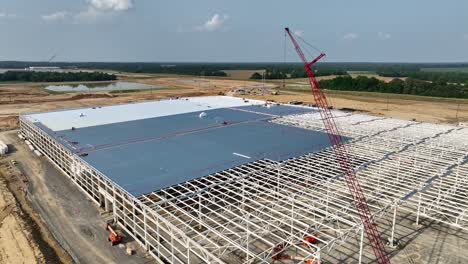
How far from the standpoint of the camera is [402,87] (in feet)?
373

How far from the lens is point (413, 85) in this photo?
112m

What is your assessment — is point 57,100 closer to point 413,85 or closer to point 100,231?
point 100,231

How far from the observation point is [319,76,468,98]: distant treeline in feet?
338

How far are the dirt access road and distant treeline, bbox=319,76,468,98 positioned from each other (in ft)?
364

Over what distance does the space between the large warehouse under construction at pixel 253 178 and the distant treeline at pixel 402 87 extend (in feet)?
228

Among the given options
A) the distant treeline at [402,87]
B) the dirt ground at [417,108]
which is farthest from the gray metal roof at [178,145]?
the distant treeline at [402,87]

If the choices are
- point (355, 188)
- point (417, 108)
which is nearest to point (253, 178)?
point (355, 188)

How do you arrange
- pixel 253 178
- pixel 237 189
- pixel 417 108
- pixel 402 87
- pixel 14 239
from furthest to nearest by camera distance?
pixel 402 87 < pixel 417 108 < pixel 253 178 < pixel 237 189 < pixel 14 239

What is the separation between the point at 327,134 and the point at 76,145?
31135mm

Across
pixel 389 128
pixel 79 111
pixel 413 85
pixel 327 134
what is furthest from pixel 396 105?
pixel 79 111

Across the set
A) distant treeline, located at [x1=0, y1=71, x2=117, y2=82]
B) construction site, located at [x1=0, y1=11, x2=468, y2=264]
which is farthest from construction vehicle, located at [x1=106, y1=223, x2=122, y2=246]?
distant treeline, located at [x1=0, y1=71, x2=117, y2=82]

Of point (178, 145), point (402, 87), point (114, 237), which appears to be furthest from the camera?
point (402, 87)

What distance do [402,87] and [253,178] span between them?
106 meters

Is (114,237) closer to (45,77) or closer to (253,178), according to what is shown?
(253,178)
